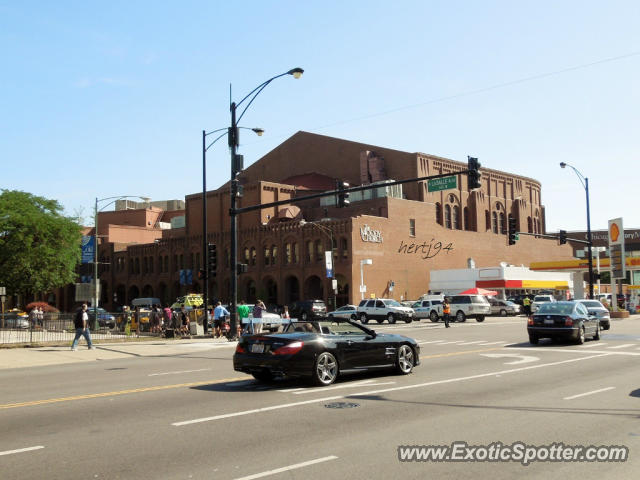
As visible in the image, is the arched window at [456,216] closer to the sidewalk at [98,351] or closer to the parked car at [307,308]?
the parked car at [307,308]

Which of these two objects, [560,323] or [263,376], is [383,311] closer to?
[560,323]

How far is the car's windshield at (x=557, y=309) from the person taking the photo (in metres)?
21.7

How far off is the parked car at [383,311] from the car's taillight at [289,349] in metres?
36.0

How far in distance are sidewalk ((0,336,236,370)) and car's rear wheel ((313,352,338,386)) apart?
1074 cm

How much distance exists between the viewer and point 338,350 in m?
12.4

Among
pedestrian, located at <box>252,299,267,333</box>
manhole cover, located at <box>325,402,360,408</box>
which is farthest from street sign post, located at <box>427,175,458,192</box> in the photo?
manhole cover, located at <box>325,402,360,408</box>

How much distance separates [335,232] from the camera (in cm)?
6462

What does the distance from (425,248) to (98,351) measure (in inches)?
2139

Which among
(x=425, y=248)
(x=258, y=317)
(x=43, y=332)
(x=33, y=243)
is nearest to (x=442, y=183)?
(x=258, y=317)

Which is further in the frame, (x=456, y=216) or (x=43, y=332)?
(x=456, y=216)

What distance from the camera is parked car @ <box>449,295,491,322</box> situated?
45.5m

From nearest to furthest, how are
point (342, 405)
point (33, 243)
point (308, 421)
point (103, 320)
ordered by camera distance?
1. point (308, 421)
2. point (342, 405)
3. point (103, 320)
4. point (33, 243)

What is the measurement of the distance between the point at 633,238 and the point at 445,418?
14313 cm

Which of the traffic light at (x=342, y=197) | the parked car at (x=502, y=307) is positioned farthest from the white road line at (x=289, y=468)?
the parked car at (x=502, y=307)
